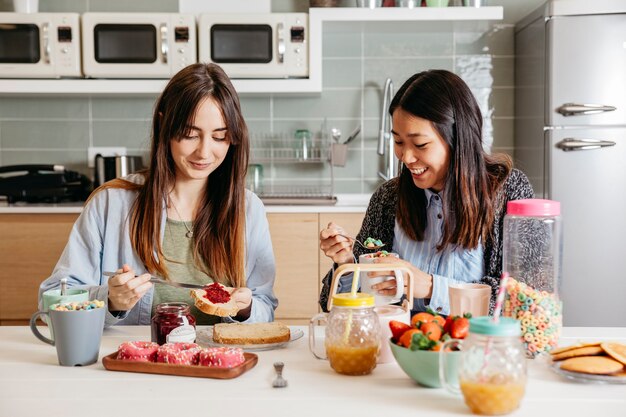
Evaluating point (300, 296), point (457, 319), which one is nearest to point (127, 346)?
point (457, 319)

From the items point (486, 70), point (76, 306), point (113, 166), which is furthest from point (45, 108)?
point (76, 306)

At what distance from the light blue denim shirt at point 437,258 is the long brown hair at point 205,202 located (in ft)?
1.49

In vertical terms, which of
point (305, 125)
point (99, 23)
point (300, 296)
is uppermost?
point (99, 23)

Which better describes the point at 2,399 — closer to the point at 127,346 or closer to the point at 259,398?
the point at 127,346

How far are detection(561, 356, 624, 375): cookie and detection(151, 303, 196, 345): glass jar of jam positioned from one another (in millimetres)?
711

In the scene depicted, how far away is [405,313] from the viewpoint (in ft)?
4.63

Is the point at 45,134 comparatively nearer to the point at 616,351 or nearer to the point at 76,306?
the point at 76,306

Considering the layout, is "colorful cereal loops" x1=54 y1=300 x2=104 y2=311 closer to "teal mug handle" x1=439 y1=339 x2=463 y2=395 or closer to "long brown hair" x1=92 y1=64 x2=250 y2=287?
"long brown hair" x1=92 y1=64 x2=250 y2=287

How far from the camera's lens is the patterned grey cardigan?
189cm

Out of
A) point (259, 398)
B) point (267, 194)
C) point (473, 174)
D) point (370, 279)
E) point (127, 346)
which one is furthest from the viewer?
point (267, 194)

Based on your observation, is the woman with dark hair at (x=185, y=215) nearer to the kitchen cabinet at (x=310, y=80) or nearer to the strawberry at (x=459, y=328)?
the strawberry at (x=459, y=328)

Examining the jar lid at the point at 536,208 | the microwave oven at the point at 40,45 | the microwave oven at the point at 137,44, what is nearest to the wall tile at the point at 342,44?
the microwave oven at the point at 137,44

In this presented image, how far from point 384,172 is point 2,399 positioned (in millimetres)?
2927

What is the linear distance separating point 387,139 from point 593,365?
269 centimetres
